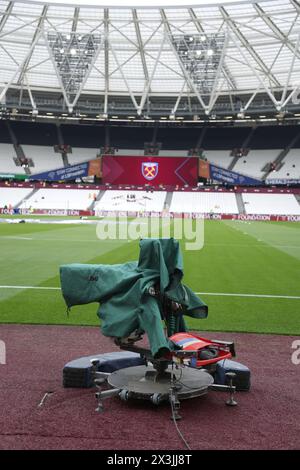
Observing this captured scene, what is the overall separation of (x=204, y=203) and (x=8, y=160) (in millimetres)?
30953

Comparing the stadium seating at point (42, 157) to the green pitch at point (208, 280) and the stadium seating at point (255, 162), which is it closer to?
the stadium seating at point (255, 162)

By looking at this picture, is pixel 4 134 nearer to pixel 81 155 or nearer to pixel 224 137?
pixel 81 155

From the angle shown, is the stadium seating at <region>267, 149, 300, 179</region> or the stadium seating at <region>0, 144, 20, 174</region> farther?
the stadium seating at <region>0, 144, 20, 174</region>

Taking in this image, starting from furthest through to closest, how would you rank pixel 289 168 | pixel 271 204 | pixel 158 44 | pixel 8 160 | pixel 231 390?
pixel 8 160 < pixel 289 168 < pixel 271 204 < pixel 158 44 < pixel 231 390

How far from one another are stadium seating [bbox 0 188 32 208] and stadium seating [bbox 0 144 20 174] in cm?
372

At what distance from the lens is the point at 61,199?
2667 inches

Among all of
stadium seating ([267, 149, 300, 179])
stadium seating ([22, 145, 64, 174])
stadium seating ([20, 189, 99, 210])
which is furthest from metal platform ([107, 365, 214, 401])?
stadium seating ([22, 145, 64, 174])

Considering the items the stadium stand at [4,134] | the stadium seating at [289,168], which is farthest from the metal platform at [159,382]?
the stadium stand at [4,134]

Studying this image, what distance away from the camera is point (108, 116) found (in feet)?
229

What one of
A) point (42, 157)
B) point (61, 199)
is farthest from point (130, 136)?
point (61, 199)

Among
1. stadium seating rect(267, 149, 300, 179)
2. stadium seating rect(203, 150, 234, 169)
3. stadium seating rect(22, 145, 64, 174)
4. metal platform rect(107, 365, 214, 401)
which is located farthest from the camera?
stadium seating rect(203, 150, 234, 169)

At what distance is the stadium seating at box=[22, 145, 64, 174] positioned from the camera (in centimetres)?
7394

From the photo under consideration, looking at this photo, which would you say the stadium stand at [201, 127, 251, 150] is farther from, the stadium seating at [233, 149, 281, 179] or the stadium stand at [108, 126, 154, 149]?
the stadium stand at [108, 126, 154, 149]

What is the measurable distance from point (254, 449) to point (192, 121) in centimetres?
7044
